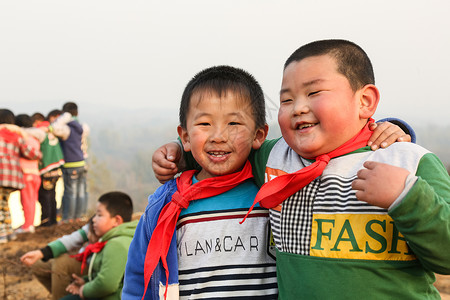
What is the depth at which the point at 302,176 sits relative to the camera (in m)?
1.56

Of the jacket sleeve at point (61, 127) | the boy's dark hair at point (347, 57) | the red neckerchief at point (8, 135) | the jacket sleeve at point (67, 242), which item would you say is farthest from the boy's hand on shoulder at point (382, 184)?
the jacket sleeve at point (61, 127)

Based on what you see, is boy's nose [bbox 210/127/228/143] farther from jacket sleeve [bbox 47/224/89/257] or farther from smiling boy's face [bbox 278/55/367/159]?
jacket sleeve [bbox 47/224/89/257]

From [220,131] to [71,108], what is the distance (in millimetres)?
8370

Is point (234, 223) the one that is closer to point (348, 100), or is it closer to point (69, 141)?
point (348, 100)

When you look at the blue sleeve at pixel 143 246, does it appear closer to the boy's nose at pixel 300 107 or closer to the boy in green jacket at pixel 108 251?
the boy's nose at pixel 300 107

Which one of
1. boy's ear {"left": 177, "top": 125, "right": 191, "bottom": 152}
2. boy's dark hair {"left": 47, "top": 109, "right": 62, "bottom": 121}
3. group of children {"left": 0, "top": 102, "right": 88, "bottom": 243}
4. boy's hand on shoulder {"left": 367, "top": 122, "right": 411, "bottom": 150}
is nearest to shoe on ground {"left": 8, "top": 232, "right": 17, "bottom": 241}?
group of children {"left": 0, "top": 102, "right": 88, "bottom": 243}

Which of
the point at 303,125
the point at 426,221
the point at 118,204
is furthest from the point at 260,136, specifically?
the point at 118,204

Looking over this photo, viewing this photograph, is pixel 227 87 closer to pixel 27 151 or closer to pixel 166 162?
pixel 166 162

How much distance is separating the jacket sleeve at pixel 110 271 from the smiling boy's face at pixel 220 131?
1851 millimetres

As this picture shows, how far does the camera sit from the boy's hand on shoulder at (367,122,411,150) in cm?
158

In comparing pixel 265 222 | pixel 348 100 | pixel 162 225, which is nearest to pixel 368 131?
pixel 348 100

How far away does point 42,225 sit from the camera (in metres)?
9.97

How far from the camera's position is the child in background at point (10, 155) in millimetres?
7726

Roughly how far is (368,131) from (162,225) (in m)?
0.87
